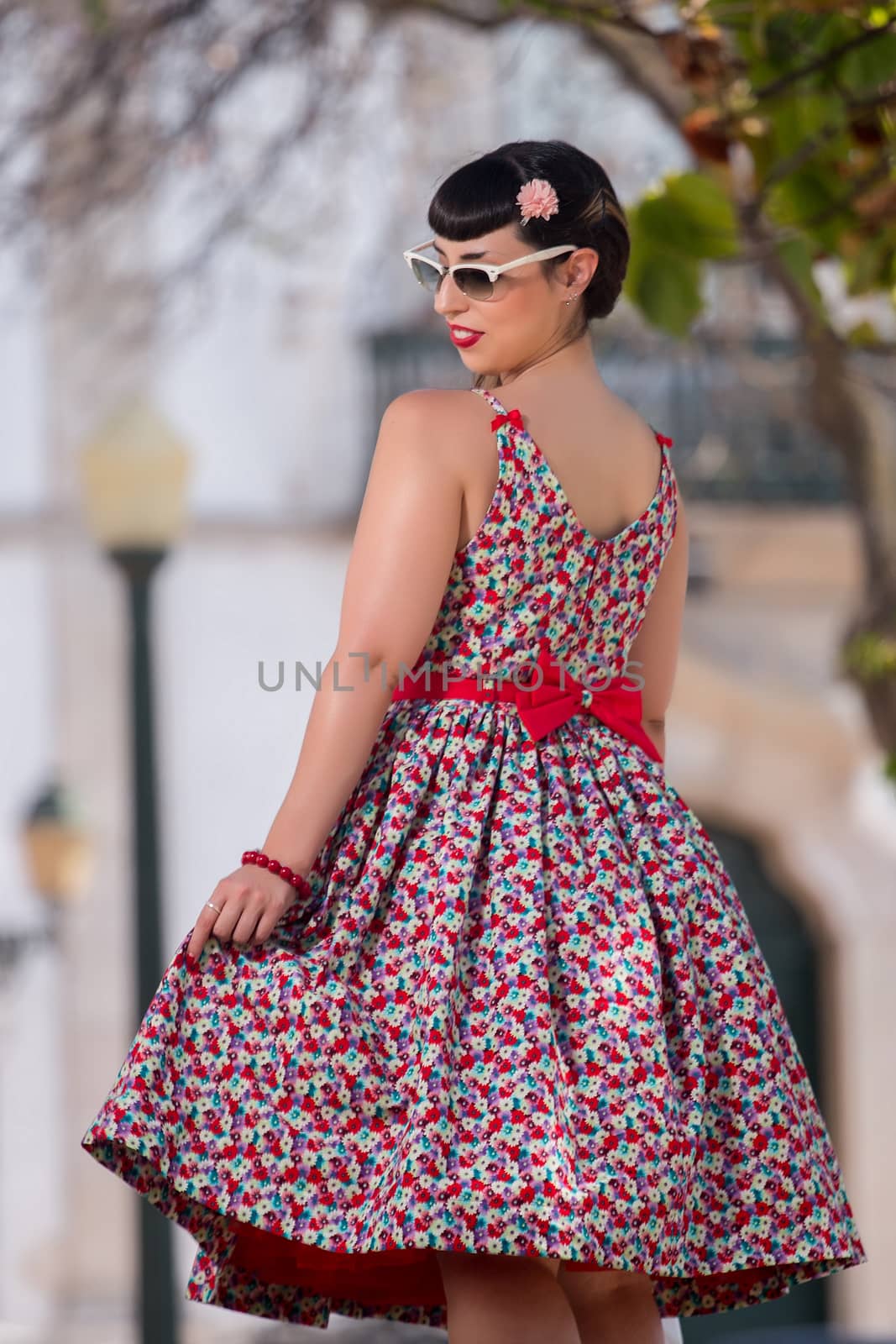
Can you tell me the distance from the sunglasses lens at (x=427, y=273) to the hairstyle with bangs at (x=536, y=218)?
44 mm

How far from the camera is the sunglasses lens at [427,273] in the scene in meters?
2.35

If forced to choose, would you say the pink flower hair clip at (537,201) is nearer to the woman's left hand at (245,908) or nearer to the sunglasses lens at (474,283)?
the sunglasses lens at (474,283)

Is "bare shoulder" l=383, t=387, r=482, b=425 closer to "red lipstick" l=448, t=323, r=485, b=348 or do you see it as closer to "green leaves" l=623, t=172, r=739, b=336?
"red lipstick" l=448, t=323, r=485, b=348

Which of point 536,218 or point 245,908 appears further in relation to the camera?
point 536,218

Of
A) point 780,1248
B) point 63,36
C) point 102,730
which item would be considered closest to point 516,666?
point 780,1248

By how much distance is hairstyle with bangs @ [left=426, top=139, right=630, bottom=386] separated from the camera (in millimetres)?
2285

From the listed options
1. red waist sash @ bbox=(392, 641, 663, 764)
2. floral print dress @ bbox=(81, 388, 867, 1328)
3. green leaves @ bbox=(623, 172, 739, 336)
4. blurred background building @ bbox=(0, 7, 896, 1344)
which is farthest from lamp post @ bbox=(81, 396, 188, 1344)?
blurred background building @ bbox=(0, 7, 896, 1344)

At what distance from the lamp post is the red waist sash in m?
2.94

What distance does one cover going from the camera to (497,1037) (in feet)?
6.69

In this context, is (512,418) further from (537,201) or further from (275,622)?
(275,622)

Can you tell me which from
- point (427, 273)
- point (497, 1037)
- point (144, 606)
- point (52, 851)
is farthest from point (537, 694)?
point (52, 851)

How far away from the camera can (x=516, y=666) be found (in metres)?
2.30

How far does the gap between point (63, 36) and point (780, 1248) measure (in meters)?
6.22

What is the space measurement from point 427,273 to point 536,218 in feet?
0.57
